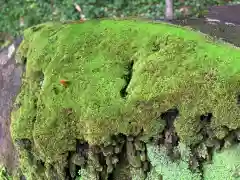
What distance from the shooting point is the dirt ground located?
402 cm

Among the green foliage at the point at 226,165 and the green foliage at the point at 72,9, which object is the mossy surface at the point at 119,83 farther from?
the green foliage at the point at 72,9

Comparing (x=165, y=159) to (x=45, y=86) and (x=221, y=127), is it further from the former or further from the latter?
(x=45, y=86)

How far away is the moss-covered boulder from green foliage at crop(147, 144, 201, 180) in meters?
0.12

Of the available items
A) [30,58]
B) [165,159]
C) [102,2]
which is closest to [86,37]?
[30,58]

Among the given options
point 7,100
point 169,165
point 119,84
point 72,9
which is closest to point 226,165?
point 169,165

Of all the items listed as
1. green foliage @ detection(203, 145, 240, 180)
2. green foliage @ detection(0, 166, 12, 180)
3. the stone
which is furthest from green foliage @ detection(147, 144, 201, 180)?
green foliage @ detection(0, 166, 12, 180)

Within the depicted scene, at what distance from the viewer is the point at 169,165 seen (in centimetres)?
311

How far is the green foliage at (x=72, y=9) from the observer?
6641 mm

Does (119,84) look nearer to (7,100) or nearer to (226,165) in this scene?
(226,165)

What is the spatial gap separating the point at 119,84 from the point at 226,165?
98 cm

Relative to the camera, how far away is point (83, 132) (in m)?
3.24

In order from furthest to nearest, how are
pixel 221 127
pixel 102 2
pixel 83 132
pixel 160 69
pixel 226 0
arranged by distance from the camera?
pixel 102 2, pixel 226 0, pixel 83 132, pixel 160 69, pixel 221 127

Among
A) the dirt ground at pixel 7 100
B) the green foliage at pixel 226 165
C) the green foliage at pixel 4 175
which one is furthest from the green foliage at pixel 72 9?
the green foliage at pixel 226 165

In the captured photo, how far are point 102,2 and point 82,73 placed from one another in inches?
159
